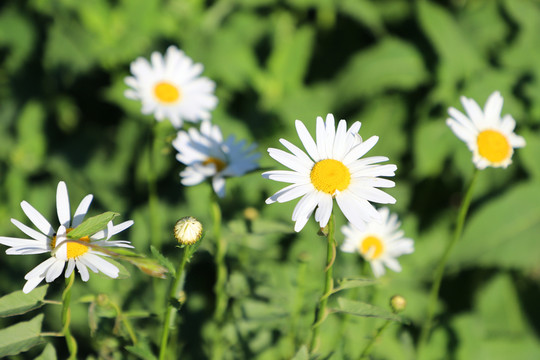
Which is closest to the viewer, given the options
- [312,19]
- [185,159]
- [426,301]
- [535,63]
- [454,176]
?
[185,159]

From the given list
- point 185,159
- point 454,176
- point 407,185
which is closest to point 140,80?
point 185,159

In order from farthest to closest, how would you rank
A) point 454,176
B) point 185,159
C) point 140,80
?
point 454,176
point 140,80
point 185,159

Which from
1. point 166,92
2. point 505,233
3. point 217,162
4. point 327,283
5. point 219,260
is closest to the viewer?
point 327,283

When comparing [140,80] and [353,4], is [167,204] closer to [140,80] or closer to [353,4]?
[140,80]

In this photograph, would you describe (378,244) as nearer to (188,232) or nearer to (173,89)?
(188,232)

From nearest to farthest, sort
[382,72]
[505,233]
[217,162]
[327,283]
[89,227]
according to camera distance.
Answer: [89,227] → [327,283] → [217,162] → [505,233] → [382,72]

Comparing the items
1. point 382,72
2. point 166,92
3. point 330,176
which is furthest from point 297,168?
point 382,72
